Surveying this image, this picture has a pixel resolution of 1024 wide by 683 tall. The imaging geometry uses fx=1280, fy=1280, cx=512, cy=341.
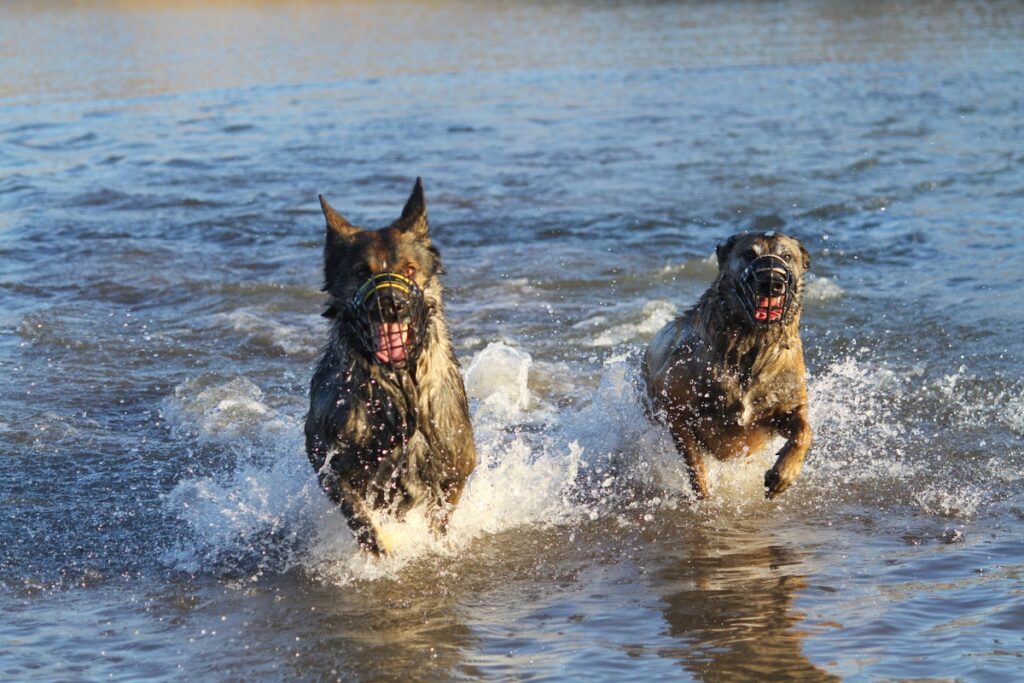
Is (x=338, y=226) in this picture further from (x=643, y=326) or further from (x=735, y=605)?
(x=643, y=326)

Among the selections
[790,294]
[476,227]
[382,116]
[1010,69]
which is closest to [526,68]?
[382,116]

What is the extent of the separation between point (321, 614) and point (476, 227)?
9.64 m

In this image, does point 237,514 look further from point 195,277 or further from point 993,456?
point 195,277

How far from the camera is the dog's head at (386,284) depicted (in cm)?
582

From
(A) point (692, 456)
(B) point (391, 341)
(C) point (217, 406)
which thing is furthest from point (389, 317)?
(C) point (217, 406)

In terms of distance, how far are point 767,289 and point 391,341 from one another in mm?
2314

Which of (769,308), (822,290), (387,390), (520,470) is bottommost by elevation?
(520,470)

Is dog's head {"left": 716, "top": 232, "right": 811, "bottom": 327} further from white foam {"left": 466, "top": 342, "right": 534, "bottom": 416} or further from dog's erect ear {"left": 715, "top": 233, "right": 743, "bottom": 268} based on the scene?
white foam {"left": 466, "top": 342, "right": 534, "bottom": 416}

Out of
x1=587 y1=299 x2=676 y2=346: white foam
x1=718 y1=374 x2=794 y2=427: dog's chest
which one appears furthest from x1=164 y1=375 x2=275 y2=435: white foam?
x1=718 y1=374 x2=794 y2=427: dog's chest

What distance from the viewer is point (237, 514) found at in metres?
7.36

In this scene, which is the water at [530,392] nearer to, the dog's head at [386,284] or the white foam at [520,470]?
the white foam at [520,470]

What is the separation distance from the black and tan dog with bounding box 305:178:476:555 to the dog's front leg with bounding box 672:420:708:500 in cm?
153

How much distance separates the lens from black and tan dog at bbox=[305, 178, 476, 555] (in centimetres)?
596

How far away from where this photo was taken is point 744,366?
748 cm
